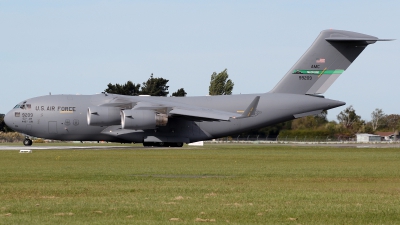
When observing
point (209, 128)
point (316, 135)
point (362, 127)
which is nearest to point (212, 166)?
point (209, 128)

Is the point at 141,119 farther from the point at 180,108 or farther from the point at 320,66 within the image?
the point at 320,66

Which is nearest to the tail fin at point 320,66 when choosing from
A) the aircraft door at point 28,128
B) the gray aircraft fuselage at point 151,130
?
the gray aircraft fuselage at point 151,130

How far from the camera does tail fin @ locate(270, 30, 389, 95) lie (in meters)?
45.4

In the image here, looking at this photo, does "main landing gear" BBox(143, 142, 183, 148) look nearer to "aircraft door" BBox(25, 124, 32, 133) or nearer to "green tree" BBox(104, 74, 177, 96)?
"aircraft door" BBox(25, 124, 32, 133)

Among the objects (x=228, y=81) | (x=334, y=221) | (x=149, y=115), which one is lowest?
(x=334, y=221)

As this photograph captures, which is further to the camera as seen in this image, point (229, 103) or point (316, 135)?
point (316, 135)

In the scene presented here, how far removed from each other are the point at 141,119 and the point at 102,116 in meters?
2.32

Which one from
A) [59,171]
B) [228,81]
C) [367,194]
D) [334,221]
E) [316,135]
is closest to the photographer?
[334,221]

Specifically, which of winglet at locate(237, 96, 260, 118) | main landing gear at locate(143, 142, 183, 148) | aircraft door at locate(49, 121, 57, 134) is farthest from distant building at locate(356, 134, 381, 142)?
aircraft door at locate(49, 121, 57, 134)

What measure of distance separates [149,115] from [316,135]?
78.2 ft

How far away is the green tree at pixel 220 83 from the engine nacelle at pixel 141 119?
177 feet

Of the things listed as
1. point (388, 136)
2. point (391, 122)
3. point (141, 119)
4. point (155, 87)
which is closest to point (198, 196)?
point (141, 119)

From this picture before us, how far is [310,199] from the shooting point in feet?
43.9

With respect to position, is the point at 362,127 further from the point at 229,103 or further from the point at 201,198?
the point at 201,198
